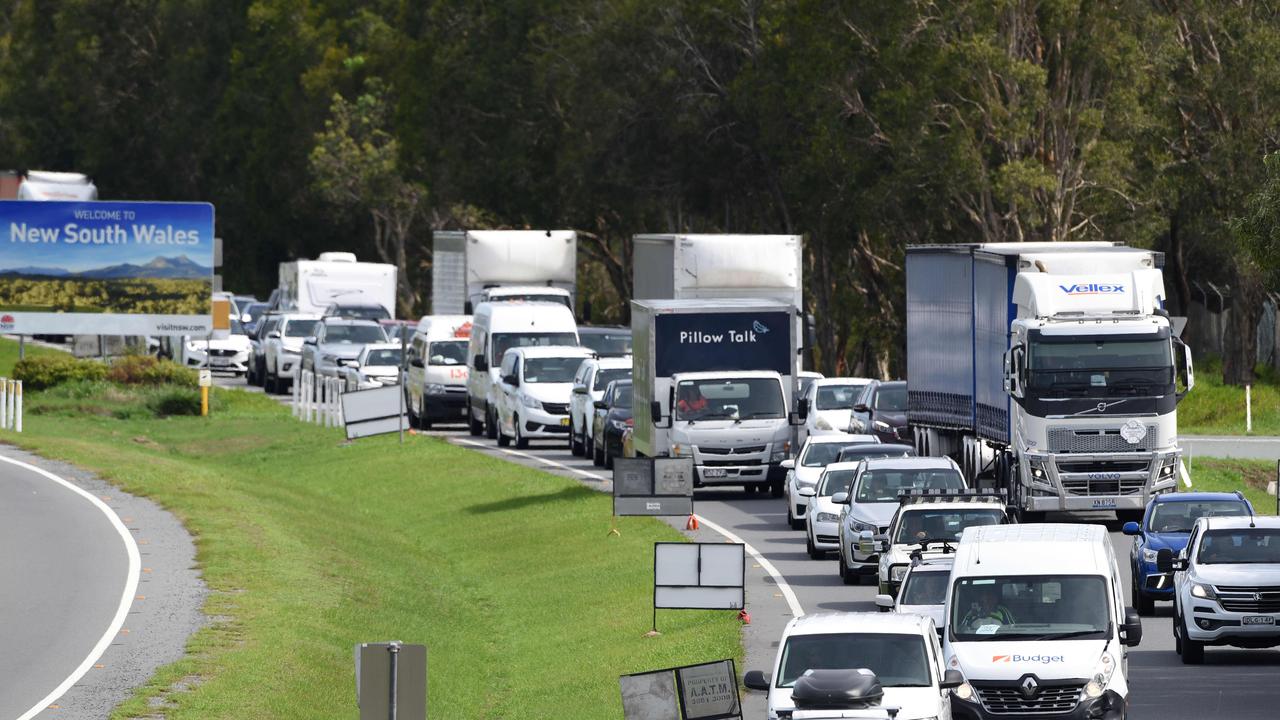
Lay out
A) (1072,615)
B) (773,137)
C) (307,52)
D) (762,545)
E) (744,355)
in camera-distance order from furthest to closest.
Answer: (307,52) < (773,137) < (744,355) < (762,545) < (1072,615)

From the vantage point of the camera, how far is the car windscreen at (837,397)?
42844 mm

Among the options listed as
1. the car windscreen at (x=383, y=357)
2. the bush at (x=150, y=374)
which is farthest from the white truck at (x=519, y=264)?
the bush at (x=150, y=374)

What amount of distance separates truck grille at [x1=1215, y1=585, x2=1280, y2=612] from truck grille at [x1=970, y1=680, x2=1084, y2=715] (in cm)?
457

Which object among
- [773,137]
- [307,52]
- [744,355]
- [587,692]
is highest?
[307,52]

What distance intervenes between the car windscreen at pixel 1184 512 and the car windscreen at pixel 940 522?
2090 millimetres

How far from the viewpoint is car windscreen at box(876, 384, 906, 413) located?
41.3 m

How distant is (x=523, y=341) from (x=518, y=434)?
2186 millimetres

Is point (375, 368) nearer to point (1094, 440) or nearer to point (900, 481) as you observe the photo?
point (1094, 440)

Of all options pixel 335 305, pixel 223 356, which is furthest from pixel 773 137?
pixel 223 356

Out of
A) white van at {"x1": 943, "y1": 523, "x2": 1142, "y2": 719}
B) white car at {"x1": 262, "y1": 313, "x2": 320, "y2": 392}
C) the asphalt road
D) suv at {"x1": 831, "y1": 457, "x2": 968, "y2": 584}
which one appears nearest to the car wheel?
the asphalt road

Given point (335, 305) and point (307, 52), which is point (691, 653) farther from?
point (307, 52)

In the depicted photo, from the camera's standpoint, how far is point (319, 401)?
5488 cm

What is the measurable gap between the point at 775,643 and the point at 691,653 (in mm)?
979

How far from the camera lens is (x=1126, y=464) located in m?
31.1
